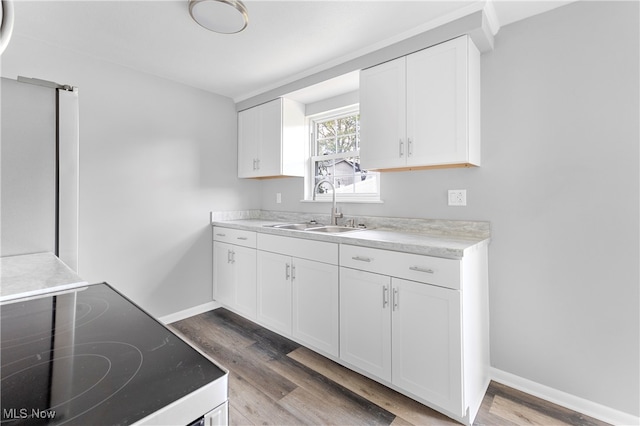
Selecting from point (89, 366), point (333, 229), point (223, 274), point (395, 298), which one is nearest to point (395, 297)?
point (395, 298)

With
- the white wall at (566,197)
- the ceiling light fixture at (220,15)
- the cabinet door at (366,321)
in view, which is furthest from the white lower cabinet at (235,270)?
the white wall at (566,197)

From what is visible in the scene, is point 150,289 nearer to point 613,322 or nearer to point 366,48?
point 366,48

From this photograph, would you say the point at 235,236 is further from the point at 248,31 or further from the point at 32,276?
the point at 32,276

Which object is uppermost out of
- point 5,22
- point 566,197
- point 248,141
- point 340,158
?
point 248,141

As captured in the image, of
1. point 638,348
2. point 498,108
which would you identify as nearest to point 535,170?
point 498,108

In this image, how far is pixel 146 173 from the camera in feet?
8.71

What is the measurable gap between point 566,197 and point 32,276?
2.52m

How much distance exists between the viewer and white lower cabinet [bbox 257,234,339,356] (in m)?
2.07

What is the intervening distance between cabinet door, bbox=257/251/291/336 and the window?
880 mm

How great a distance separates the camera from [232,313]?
3.04m

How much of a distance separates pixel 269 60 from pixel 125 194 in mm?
1683

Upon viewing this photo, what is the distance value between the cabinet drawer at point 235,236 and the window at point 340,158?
0.83 m

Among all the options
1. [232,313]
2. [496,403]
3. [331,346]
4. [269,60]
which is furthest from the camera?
[232,313]

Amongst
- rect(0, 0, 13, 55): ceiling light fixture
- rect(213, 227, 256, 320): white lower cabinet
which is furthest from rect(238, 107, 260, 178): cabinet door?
rect(0, 0, 13, 55): ceiling light fixture
